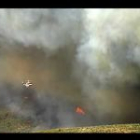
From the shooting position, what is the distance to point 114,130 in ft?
23.8
